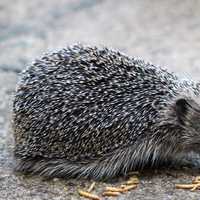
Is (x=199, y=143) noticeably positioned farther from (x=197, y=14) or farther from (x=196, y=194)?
(x=197, y=14)

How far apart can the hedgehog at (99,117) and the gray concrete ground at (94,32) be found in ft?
0.96

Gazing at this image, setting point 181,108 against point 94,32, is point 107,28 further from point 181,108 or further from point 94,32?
point 181,108

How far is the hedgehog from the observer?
666 cm

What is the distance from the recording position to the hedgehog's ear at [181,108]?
267 inches

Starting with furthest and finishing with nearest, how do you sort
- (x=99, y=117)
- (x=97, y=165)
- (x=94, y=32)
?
(x=94, y=32) < (x=97, y=165) < (x=99, y=117)

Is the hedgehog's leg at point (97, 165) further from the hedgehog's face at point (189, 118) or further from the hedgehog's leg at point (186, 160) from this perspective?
the hedgehog's face at point (189, 118)

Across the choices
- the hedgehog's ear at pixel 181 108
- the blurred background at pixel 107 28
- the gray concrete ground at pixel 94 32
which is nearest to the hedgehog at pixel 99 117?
the hedgehog's ear at pixel 181 108

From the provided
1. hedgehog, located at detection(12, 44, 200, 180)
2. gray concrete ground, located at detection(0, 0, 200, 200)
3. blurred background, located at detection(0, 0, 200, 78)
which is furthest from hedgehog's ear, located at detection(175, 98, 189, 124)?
blurred background, located at detection(0, 0, 200, 78)

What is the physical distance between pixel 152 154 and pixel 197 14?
7.66m

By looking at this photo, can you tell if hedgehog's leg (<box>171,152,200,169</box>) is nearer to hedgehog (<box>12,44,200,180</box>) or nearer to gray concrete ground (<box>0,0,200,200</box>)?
hedgehog (<box>12,44,200,180</box>)

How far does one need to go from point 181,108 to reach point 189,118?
0.45 ft

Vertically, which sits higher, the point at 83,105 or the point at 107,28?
the point at 107,28

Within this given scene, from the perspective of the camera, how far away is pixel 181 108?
6809 mm

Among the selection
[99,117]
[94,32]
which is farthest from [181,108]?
[94,32]
